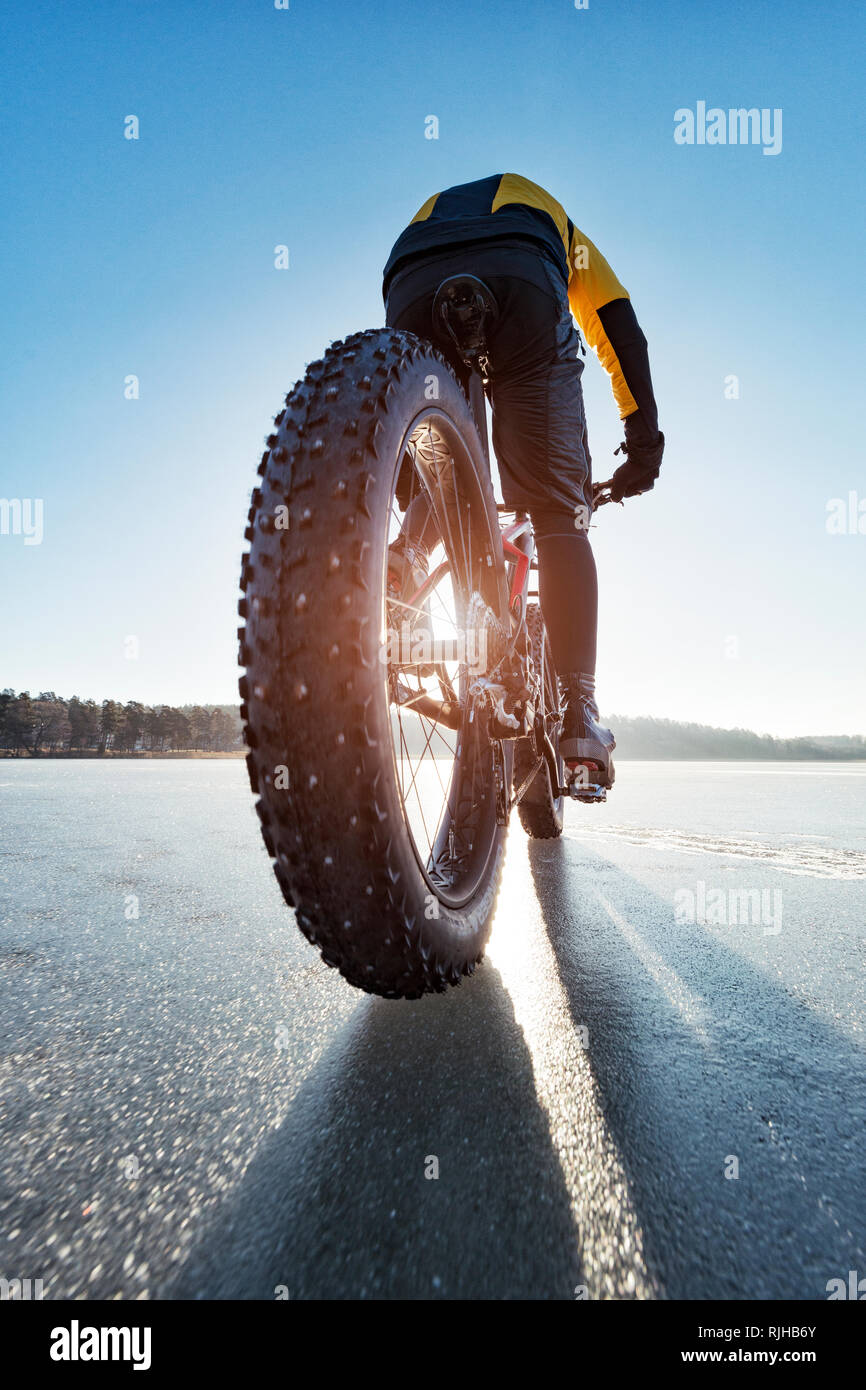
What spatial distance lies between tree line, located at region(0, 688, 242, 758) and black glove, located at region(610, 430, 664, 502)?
236ft

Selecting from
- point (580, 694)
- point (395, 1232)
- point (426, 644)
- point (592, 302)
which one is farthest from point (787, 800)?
point (395, 1232)

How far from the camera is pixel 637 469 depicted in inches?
92.7

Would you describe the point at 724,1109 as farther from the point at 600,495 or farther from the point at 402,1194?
the point at 600,495

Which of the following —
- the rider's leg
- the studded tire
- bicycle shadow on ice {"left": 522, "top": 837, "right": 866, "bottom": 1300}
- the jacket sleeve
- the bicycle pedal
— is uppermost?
the jacket sleeve

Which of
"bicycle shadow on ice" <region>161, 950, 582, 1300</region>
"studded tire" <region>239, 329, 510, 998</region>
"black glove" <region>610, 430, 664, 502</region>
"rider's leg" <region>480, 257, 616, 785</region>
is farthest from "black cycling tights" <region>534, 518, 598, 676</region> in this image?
"bicycle shadow on ice" <region>161, 950, 582, 1300</region>

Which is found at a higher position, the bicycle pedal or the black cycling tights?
the black cycling tights

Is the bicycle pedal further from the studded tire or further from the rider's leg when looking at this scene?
the studded tire

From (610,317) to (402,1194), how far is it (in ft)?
7.46

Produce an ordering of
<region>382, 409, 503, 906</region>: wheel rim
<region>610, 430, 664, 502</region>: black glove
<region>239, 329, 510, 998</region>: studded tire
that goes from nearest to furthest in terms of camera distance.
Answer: <region>239, 329, 510, 998</region>: studded tire
<region>382, 409, 503, 906</region>: wheel rim
<region>610, 430, 664, 502</region>: black glove

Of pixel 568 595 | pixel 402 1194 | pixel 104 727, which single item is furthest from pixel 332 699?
pixel 104 727

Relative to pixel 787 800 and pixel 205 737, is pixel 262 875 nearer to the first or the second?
pixel 787 800

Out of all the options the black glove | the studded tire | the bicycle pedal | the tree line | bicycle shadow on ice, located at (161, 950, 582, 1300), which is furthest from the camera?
the tree line

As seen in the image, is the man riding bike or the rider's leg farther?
the rider's leg

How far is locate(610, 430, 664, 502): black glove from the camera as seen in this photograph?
2.23m
